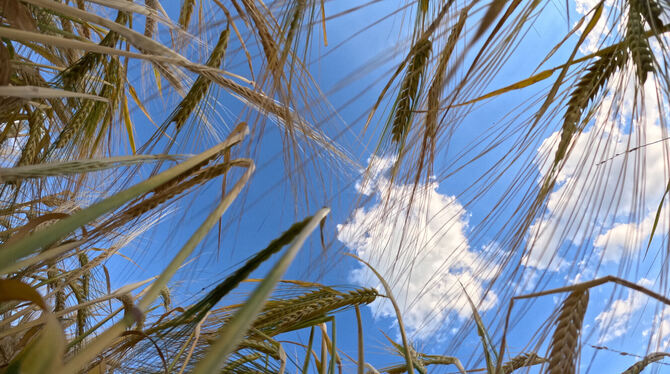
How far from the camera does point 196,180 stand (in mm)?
450

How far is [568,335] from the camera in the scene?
15.4 inches

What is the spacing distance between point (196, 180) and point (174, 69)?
0.51m

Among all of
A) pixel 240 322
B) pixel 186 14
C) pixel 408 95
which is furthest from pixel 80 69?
pixel 240 322

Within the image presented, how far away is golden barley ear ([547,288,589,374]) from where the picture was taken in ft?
1.25

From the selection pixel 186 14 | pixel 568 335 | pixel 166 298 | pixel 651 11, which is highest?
pixel 186 14

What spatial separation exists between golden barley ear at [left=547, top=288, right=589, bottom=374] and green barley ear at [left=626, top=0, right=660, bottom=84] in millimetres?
242

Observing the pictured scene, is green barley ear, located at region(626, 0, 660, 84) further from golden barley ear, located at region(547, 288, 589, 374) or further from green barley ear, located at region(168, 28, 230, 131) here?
green barley ear, located at region(168, 28, 230, 131)

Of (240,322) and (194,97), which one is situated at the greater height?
(194,97)

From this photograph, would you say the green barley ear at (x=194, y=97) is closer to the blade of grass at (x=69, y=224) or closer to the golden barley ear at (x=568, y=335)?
the blade of grass at (x=69, y=224)

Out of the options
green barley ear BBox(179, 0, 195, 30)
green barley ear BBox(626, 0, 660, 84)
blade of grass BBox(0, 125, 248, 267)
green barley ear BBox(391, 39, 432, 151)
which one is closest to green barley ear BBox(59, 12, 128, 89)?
green barley ear BBox(179, 0, 195, 30)

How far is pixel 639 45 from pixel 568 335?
0.99 ft

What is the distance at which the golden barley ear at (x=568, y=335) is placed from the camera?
0.38 m

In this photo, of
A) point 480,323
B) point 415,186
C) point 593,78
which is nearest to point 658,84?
point 593,78

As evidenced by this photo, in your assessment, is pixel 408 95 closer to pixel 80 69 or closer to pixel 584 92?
pixel 584 92
